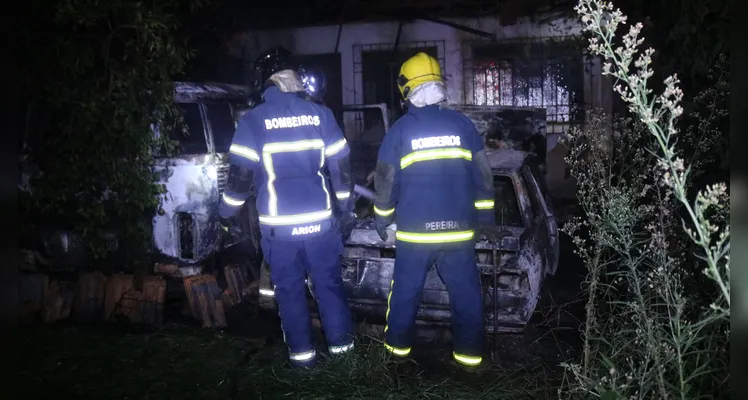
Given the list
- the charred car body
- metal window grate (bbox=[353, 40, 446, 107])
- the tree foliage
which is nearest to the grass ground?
the charred car body

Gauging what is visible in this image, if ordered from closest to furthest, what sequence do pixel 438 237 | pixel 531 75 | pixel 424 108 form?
pixel 438 237, pixel 424 108, pixel 531 75

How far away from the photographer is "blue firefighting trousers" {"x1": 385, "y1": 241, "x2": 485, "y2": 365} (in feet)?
14.3

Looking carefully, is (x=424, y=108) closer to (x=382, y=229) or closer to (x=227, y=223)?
(x=382, y=229)

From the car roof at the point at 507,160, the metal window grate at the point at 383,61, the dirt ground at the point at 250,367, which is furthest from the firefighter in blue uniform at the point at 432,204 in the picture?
the metal window grate at the point at 383,61

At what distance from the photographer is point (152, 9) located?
5.27 meters

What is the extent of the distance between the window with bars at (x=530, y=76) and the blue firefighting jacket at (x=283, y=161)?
6704mm

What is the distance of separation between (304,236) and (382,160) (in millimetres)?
745

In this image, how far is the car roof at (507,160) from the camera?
5066 millimetres

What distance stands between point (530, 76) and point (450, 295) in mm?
7250

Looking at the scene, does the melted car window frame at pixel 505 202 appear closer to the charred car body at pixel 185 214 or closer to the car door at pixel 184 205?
the charred car body at pixel 185 214

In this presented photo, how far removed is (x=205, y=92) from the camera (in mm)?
6328

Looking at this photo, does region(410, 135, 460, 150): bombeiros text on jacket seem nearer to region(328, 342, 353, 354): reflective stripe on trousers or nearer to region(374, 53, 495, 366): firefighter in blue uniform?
region(374, 53, 495, 366): firefighter in blue uniform

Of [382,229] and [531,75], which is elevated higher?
[531,75]

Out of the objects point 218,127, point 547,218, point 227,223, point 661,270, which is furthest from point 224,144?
point 661,270
